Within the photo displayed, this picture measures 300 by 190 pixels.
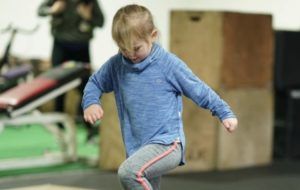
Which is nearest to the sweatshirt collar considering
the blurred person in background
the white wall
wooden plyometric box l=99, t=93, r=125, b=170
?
wooden plyometric box l=99, t=93, r=125, b=170

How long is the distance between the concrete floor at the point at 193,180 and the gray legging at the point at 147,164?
5.00 feet

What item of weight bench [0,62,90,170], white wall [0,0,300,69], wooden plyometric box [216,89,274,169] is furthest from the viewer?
white wall [0,0,300,69]

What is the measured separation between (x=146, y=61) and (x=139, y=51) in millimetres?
78

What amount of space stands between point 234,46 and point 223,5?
7.43 ft

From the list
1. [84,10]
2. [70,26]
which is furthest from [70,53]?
[84,10]

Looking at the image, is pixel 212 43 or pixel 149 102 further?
pixel 212 43

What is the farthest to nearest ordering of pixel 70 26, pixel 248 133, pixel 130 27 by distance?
pixel 70 26 → pixel 248 133 → pixel 130 27

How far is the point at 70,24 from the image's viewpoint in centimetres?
→ 508

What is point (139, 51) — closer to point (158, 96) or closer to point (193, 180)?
point (158, 96)

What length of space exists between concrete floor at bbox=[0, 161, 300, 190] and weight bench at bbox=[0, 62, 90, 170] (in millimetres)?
323

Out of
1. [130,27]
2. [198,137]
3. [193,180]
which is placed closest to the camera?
[130,27]

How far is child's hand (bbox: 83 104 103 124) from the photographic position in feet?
7.74

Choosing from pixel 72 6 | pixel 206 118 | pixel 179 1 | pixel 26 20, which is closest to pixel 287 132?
pixel 206 118

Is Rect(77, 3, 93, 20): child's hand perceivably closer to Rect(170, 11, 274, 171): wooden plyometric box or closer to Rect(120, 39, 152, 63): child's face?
Rect(170, 11, 274, 171): wooden plyometric box
